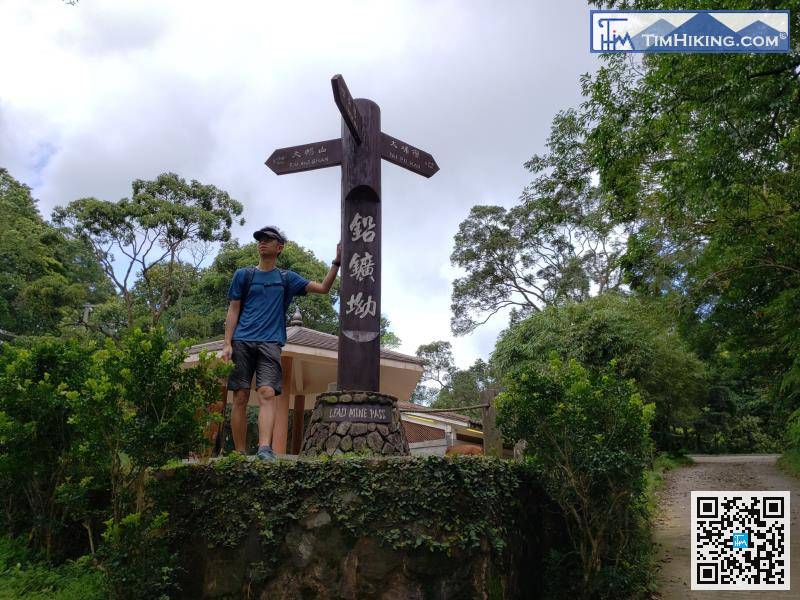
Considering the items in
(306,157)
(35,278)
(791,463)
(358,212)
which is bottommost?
(791,463)

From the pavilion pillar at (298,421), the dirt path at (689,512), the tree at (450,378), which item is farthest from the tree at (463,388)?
the pavilion pillar at (298,421)

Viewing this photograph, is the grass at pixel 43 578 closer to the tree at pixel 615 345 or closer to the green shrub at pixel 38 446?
the green shrub at pixel 38 446

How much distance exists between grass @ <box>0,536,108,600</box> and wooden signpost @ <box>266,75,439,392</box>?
101 inches

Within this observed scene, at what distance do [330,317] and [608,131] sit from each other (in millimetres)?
17363

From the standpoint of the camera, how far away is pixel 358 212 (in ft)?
21.2

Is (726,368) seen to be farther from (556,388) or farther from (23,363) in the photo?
(23,363)

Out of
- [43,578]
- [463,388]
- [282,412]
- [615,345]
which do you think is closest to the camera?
[43,578]

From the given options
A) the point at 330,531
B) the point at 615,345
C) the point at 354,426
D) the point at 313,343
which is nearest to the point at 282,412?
the point at 313,343

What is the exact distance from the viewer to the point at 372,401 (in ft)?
19.2

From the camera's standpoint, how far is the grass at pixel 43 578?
14.0 feet

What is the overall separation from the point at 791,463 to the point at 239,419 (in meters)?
15.1

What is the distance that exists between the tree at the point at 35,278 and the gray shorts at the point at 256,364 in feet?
66.9

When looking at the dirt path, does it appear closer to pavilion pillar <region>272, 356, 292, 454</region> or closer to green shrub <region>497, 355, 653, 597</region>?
green shrub <region>497, 355, 653, 597</region>

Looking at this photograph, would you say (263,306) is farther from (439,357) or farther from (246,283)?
(439,357)
